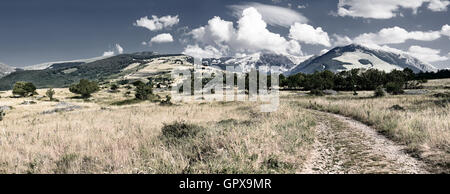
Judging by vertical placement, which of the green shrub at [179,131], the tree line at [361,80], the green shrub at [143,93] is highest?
the tree line at [361,80]

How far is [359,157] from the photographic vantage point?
25.7ft

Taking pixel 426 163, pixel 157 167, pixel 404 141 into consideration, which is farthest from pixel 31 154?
pixel 404 141

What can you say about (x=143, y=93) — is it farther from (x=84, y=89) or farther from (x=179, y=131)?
(x=179, y=131)

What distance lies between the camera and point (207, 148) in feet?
30.6

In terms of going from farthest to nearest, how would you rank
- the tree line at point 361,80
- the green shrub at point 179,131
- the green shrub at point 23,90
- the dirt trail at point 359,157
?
the green shrub at point 23,90, the tree line at point 361,80, the green shrub at point 179,131, the dirt trail at point 359,157

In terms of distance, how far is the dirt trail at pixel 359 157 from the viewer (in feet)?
21.8

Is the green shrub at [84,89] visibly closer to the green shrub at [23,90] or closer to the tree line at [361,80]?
the green shrub at [23,90]

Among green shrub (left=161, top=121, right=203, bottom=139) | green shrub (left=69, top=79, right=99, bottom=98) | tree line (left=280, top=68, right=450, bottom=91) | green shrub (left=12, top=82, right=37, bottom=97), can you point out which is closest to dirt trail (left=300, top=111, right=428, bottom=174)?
green shrub (left=161, top=121, right=203, bottom=139)

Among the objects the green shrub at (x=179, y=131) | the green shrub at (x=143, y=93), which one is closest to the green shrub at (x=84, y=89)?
the green shrub at (x=143, y=93)

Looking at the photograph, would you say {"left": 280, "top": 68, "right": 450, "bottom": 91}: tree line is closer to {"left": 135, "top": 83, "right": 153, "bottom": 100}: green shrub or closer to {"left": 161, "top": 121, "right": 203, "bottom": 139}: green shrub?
{"left": 135, "top": 83, "right": 153, "bottom": 100}: green shrub

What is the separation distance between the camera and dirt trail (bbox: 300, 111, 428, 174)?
663 cm
